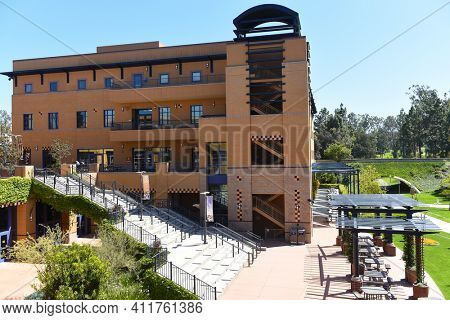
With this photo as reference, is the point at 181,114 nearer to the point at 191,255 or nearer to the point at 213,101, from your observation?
the point at 213,101

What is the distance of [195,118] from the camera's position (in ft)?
118

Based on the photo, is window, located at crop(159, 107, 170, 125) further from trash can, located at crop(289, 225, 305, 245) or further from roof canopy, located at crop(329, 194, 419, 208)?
roof canopy, located at crop(329, 194, 419, 208)

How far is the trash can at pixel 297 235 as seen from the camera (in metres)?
29.3

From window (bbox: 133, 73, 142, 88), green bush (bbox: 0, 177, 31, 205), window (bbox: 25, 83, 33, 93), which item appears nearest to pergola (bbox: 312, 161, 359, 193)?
window (bbox: 133, 73, 142, 88)

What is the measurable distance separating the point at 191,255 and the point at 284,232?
1094 centimetres

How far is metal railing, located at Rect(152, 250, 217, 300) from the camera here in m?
17.3

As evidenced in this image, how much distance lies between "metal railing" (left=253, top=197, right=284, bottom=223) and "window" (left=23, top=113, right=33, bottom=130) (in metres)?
25.5

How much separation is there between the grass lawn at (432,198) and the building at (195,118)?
32352 millimetres

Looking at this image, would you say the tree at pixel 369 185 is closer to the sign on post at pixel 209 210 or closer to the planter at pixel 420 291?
the sign on post at pixel 209 210

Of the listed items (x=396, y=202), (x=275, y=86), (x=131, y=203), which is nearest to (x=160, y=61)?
(x=275, y=86)

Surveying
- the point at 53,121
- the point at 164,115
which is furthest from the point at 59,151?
the point at 164,115

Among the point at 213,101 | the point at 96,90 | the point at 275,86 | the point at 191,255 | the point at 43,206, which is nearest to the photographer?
the point at 191,255

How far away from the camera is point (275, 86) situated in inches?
1219

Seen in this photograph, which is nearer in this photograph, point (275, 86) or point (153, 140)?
point (275, 86)
